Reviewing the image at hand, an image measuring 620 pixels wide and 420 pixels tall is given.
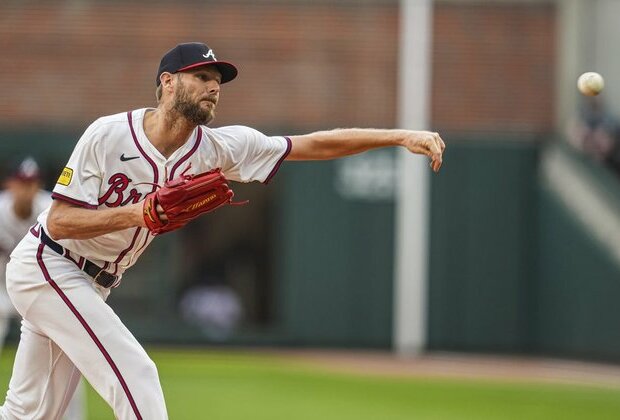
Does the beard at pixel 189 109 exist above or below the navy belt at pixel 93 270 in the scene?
above

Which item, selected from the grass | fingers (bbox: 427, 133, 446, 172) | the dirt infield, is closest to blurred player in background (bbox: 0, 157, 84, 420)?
the grass

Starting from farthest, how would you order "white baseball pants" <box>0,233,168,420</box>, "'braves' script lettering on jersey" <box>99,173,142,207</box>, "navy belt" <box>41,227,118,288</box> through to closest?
"navy belt" <box>41,227,118,288</box>
"'braves' script lettering on jersey" <box>99,173,142,207</box>
"white baseball pants" <box>0,233,168,420</box>

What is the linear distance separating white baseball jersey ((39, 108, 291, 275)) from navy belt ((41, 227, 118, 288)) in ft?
0.09

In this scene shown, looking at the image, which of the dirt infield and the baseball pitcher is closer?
the baseball pitcher

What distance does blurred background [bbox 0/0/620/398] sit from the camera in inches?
751

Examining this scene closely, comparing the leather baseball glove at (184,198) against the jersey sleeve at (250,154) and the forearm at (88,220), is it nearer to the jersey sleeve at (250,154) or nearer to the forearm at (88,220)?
the forearm at (88,220)

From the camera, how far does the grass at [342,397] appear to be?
10422mm

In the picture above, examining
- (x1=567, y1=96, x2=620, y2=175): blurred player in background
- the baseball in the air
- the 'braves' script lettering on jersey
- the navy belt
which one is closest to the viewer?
the 'braves' script lettering on jersey

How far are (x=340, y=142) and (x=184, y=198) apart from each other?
45.4 inches

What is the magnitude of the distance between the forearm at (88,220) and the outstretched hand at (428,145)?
4.78 ft

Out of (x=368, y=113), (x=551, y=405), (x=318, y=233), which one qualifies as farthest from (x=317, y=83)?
(x=551, y=405)

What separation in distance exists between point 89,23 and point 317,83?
3892 mm

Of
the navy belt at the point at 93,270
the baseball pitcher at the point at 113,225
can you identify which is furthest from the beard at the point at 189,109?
the navy belt at the point at 93,270

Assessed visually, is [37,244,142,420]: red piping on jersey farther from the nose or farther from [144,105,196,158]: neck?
the nose
